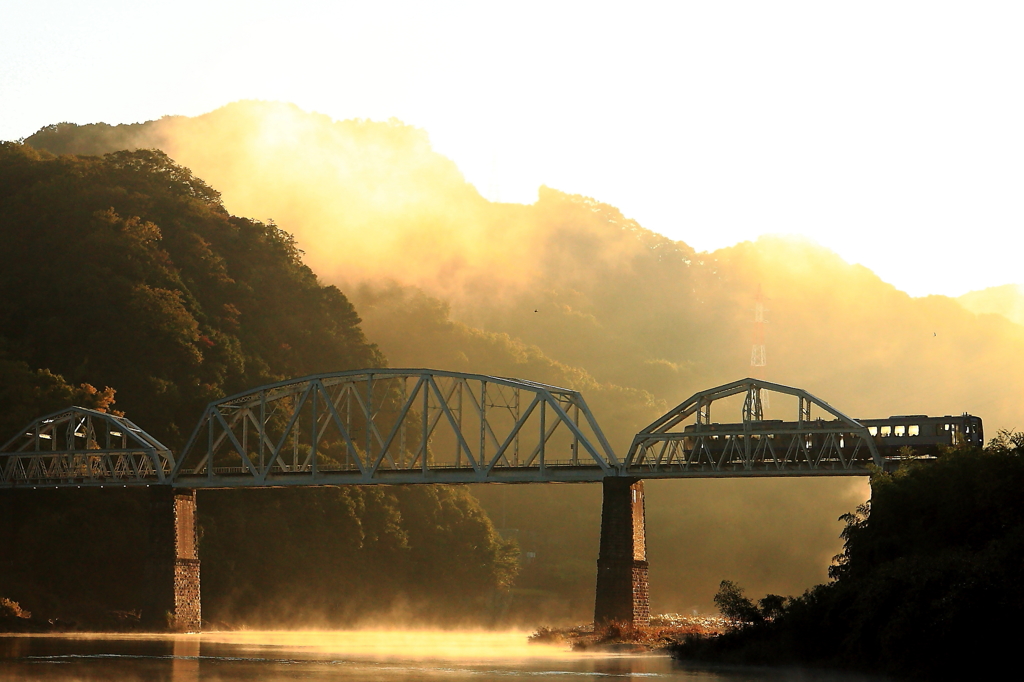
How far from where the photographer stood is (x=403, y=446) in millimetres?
110312

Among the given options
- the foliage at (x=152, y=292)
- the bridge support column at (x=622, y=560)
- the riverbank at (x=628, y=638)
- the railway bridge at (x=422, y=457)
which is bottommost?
the riverbank at (x=628, y=638)

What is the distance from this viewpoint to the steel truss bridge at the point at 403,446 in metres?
89.7

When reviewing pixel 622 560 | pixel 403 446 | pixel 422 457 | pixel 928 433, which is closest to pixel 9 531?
pixel 403 446

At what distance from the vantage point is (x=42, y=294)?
12562cm

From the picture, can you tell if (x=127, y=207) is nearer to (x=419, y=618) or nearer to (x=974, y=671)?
(x=419, y=618)

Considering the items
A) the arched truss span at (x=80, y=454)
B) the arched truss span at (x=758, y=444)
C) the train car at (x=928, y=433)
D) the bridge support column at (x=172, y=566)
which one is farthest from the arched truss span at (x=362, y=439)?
the train car at (x=928, y=433)

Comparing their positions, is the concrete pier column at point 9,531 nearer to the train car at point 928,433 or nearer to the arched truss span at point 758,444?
the arched truss span at point 758,444

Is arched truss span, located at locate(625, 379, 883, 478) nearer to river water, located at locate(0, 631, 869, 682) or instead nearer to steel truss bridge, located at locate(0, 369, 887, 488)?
steel truss bridge, located at locate(0, 369, 887, 488)

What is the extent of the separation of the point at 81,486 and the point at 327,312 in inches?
1588

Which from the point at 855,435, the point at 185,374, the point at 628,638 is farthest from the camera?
the point at 185,374

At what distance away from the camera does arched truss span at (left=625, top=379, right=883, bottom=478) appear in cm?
8756

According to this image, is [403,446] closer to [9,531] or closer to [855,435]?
[9,531]

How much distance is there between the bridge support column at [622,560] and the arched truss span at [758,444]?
1812mm

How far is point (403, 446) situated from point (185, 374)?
78.1ft
